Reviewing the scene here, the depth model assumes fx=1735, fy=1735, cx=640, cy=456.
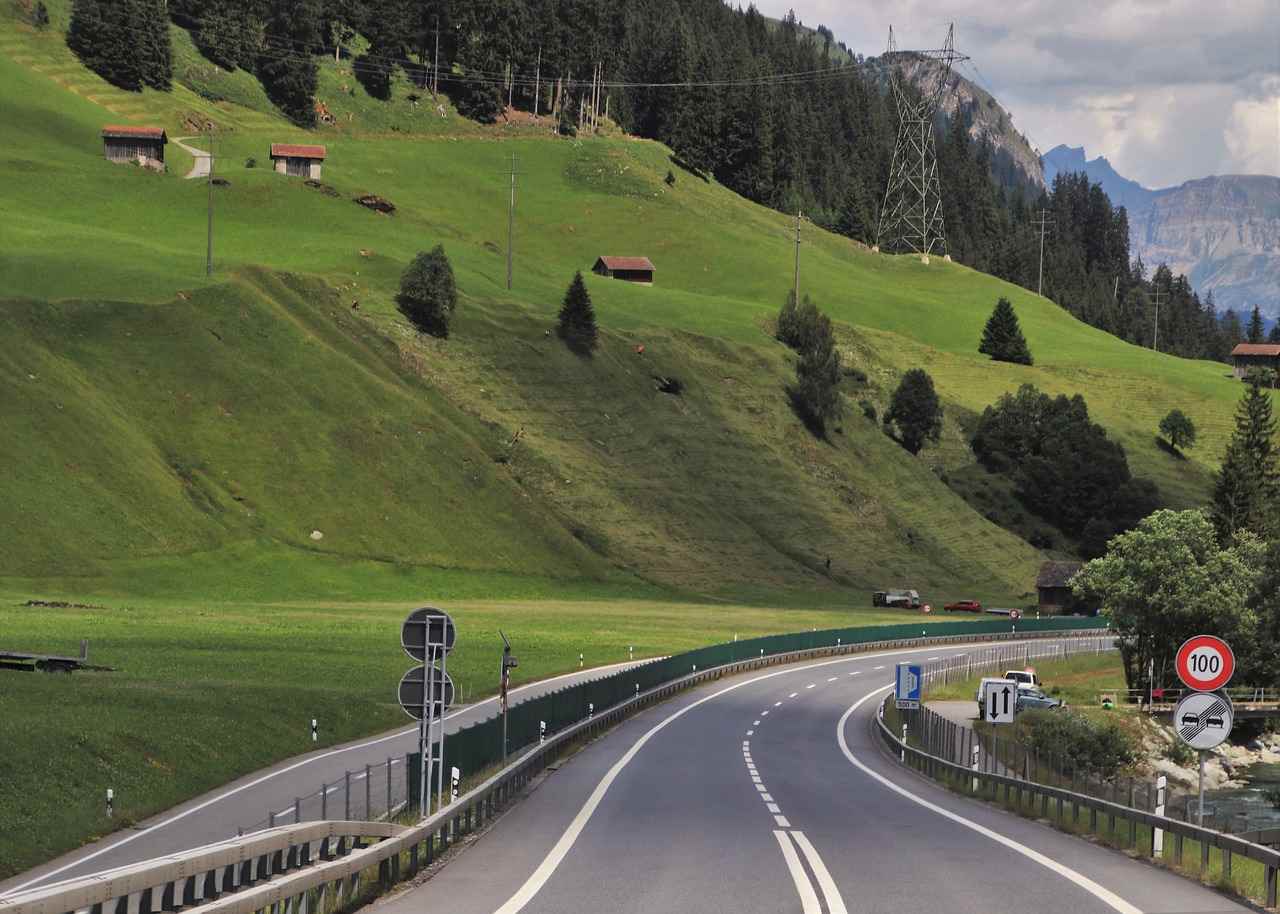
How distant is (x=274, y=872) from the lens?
19.5 m

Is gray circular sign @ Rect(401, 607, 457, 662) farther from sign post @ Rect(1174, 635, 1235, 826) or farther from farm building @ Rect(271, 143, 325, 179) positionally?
farm building @ Rect(271, 143, 325, 179)

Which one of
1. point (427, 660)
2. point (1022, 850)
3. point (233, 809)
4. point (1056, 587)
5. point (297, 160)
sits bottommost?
point (1056, 587)

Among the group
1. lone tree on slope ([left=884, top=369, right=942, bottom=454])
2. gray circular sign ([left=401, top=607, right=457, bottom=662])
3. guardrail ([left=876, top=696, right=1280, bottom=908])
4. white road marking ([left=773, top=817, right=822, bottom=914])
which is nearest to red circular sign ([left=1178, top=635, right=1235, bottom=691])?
guardrail ([left=876, top=696, right=1280, bottom=908])

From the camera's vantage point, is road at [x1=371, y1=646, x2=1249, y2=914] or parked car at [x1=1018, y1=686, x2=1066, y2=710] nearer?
road at [x1=371, y1=646, x2=1249, y2=914]

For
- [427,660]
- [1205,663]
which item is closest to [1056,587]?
[1205,663]

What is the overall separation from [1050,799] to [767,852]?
12956 millimetres

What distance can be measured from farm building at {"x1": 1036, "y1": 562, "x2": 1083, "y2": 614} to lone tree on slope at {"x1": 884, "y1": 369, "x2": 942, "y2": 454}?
106 feet

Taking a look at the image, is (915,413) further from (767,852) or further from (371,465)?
(767,852)

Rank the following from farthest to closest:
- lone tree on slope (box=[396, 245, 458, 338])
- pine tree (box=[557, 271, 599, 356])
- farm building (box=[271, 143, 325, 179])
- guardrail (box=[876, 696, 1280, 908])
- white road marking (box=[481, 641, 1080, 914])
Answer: farm building (box=[271, 143, 325, 179]) < pine tree (box=[557, 271, 599, 356]) < lone tree on slope (box=[396, 245, 458, 338]) < guardrail (box=[876, 696, 1280, 908]) < white road marking (box=[481, 641, 1080, 914])

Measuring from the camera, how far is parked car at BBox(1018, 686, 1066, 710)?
244 feet

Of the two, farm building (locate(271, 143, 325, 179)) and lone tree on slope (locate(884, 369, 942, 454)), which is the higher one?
farm building (locate(271, 143, 325, 179))

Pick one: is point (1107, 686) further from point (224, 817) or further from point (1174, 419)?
point (1174, 419)

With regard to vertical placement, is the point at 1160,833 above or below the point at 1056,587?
above

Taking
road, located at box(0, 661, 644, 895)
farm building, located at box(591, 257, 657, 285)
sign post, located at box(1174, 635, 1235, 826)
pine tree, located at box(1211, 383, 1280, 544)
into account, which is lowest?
road, located at box(0, 661, 644, 895)
